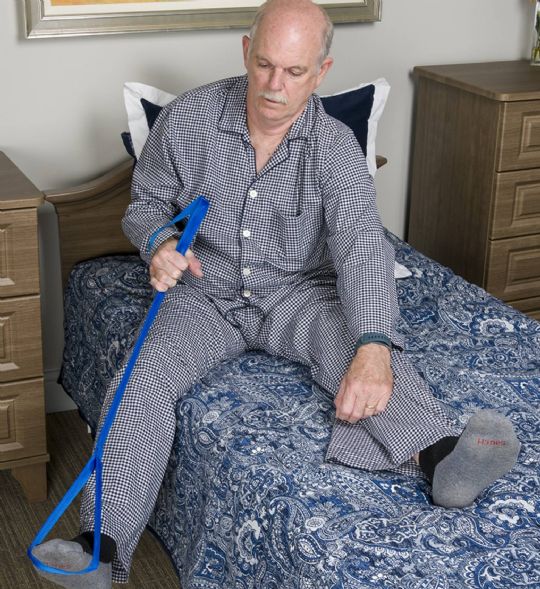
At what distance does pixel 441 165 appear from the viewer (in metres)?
3.02

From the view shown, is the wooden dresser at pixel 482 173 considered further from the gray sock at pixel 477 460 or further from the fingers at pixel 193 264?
the gray sock at pixel 477 460

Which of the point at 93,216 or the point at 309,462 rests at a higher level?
the point at 93,216

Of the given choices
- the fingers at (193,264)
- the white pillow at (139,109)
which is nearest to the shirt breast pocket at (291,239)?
the fingers at (193,264)

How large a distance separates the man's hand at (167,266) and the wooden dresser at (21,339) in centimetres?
40

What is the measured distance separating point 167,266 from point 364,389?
47cm

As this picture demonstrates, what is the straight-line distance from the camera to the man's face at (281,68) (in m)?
2.00

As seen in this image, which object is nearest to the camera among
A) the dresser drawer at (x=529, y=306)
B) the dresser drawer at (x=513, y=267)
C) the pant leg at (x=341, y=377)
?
the pant leg at (x=341, y=377)

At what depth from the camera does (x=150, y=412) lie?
1892mm

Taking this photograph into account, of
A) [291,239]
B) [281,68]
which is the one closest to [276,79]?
[281,68]

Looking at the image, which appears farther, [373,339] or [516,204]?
[516,204]

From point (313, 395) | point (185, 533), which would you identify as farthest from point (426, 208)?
point (185, 533)

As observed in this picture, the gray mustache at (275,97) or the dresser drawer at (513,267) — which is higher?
the gray mustache at (275,97)

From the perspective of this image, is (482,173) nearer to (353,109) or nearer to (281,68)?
(353,109)

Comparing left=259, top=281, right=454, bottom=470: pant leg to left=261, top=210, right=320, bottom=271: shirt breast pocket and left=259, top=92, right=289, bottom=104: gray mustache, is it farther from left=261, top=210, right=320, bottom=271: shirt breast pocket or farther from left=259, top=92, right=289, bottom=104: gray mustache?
left=259, top=92, right=289, bottom=104: gray mustache
